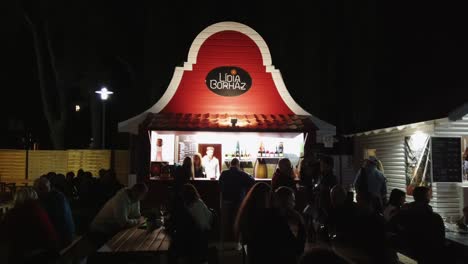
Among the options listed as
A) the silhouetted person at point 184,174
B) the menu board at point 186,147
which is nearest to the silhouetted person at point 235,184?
the silhouetted person at point 184,174

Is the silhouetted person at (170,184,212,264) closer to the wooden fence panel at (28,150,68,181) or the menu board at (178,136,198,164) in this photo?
the menu board at (178,136,198,164)

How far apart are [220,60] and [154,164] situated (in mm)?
3137

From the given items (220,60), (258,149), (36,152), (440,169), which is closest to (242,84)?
(220,60)

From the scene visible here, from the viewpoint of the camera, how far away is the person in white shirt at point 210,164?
31.5 ft

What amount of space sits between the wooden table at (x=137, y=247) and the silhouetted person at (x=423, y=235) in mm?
2848

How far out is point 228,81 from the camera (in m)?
10.3

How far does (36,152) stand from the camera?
16.5 m

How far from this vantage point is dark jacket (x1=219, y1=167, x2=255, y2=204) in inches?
307

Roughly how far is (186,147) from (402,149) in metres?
5.40

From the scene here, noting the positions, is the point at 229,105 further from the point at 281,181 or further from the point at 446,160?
the point at 446,160

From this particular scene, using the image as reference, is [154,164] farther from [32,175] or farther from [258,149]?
[32,175]

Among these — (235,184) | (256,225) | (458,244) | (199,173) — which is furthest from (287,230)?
(199,173)

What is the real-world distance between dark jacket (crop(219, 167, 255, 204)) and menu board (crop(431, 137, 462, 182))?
12.8 feet

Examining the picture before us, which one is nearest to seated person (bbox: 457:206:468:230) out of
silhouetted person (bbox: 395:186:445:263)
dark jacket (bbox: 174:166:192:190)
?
silhouetted person (bbox: 395:186:445:263)
